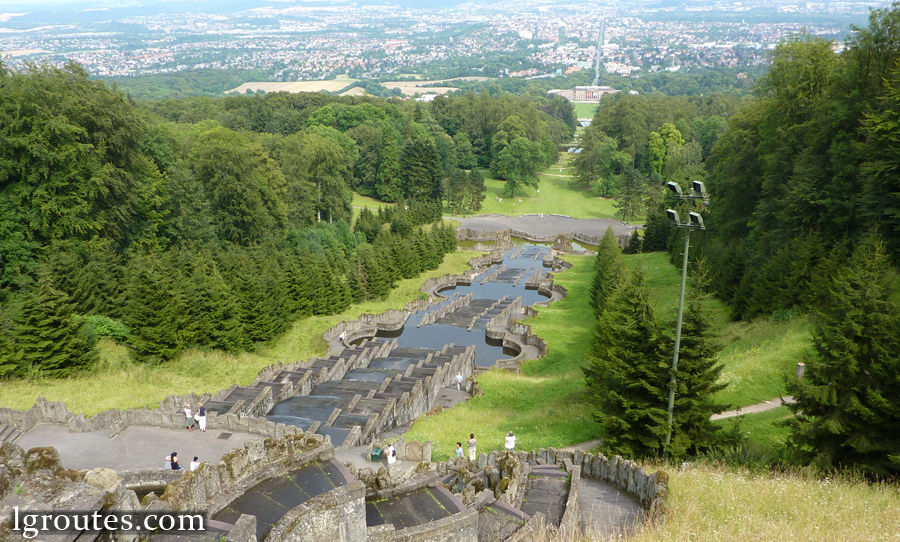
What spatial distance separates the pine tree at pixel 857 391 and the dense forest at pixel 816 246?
32mm

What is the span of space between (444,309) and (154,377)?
73.7 feet

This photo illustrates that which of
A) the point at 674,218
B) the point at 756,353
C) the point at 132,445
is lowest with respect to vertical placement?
the point at 132,445

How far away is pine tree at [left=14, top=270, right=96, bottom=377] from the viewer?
89.1ft

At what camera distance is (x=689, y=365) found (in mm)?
17422

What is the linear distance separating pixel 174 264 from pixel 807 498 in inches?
1466

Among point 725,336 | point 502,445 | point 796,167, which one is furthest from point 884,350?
point 796,167

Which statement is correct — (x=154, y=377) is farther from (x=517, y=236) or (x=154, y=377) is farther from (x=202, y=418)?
(x=517, y=236)

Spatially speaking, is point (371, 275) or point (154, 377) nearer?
point (154, 377)

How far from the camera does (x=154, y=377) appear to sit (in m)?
28.8

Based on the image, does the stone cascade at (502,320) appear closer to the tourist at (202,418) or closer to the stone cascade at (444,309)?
the stone cascade at (444,309)

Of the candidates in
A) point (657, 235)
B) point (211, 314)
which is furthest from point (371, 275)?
point (657, 235)

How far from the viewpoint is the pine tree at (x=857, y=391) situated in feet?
48.7

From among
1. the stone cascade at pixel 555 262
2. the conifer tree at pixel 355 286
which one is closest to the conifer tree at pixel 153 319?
the conifer tree at pixel 355 286

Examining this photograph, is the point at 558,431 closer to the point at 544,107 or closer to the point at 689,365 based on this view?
the point at 689,365
